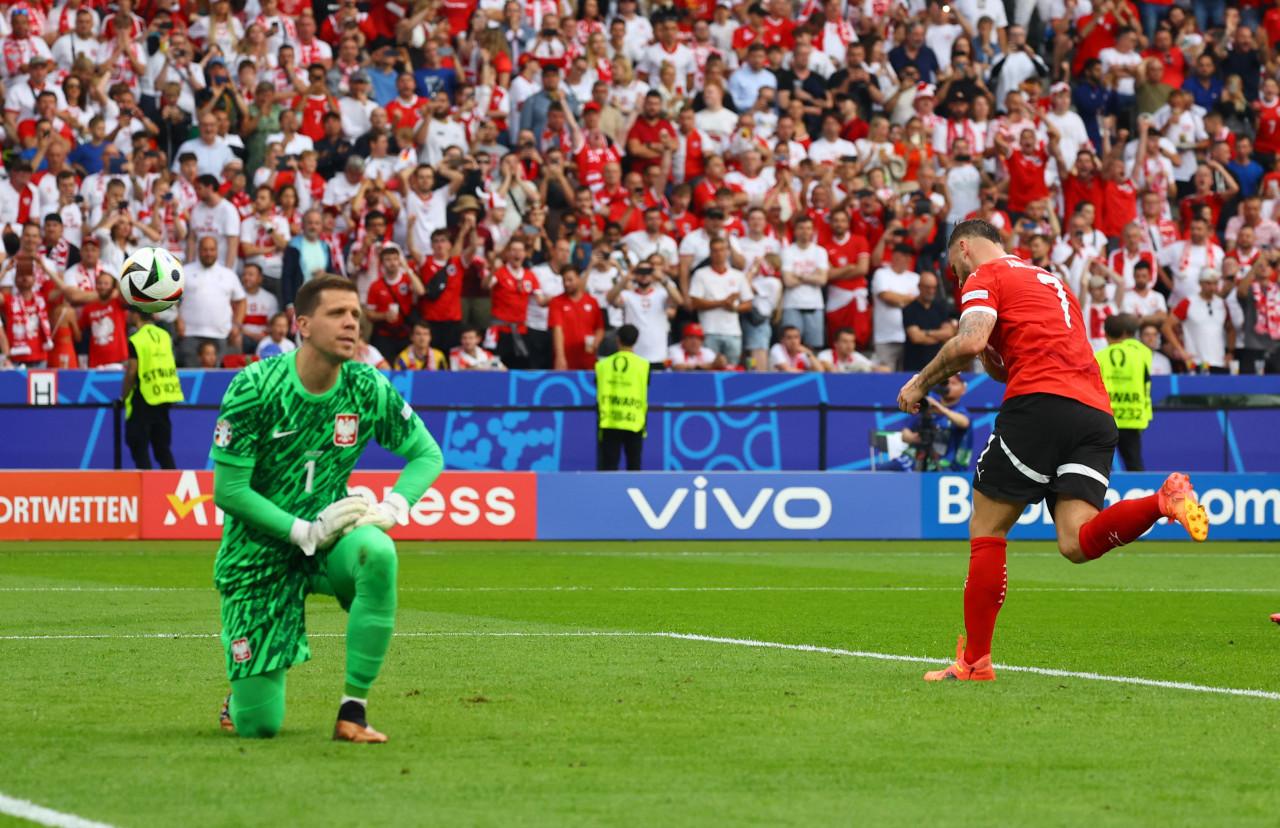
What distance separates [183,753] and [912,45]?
19595 mm

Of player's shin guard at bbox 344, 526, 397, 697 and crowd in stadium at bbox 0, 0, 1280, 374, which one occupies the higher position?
crowd in stadium at bbox 0, 0, 1280, 374

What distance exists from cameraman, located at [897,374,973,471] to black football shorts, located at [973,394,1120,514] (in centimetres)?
1148

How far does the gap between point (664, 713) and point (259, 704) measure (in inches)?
63.0

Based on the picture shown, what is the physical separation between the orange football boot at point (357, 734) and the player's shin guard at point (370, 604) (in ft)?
0.57

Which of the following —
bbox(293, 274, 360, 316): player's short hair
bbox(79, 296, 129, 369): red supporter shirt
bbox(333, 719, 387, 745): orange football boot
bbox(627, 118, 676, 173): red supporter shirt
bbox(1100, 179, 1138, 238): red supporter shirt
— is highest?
bbox(627, 118, 676, 173): red supporter shirt

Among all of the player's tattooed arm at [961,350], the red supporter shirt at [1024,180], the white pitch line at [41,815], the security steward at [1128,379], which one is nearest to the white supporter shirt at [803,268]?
the red supporter shirt at [1024,180]

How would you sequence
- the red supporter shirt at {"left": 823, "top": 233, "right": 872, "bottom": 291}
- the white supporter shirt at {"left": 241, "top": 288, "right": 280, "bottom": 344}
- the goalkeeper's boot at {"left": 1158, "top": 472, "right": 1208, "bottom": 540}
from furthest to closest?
the red supporter shirt at {"left": 823, "top": 233, "right": 872, "bottom": 291}, the white supporter shirt at {"left": 241, "top": 288, "right": 280, "bottom": 344}, the goalkeeper's boot at {"left": 1158, "top": 472, "right": 1208, "bottom": 540}

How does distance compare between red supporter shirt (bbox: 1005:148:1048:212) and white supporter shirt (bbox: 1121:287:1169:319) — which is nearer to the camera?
white supporter shirt (bbox: 1121:287:1169:319)

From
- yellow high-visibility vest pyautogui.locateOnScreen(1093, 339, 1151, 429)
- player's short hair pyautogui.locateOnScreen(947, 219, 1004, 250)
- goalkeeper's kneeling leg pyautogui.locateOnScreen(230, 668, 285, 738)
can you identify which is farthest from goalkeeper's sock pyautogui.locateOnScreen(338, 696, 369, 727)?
yellow high-visibility vest pyautogui.locateOnScreen(1093, 339, 1151, 429)

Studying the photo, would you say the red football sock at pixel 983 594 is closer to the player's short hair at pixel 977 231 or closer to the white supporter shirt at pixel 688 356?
the player's short hair at pixel 977 231

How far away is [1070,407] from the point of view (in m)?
7.57

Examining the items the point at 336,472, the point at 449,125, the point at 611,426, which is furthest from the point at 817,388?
the point at 336,472

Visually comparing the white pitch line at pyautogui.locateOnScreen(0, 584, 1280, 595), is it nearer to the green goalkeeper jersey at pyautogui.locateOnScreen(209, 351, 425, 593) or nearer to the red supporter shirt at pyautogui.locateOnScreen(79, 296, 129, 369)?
the green goalkeeper jersey at pyautogui.locateOnScreen(209, 351, 425, 593)

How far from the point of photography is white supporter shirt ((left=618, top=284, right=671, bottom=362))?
64.5 feet
